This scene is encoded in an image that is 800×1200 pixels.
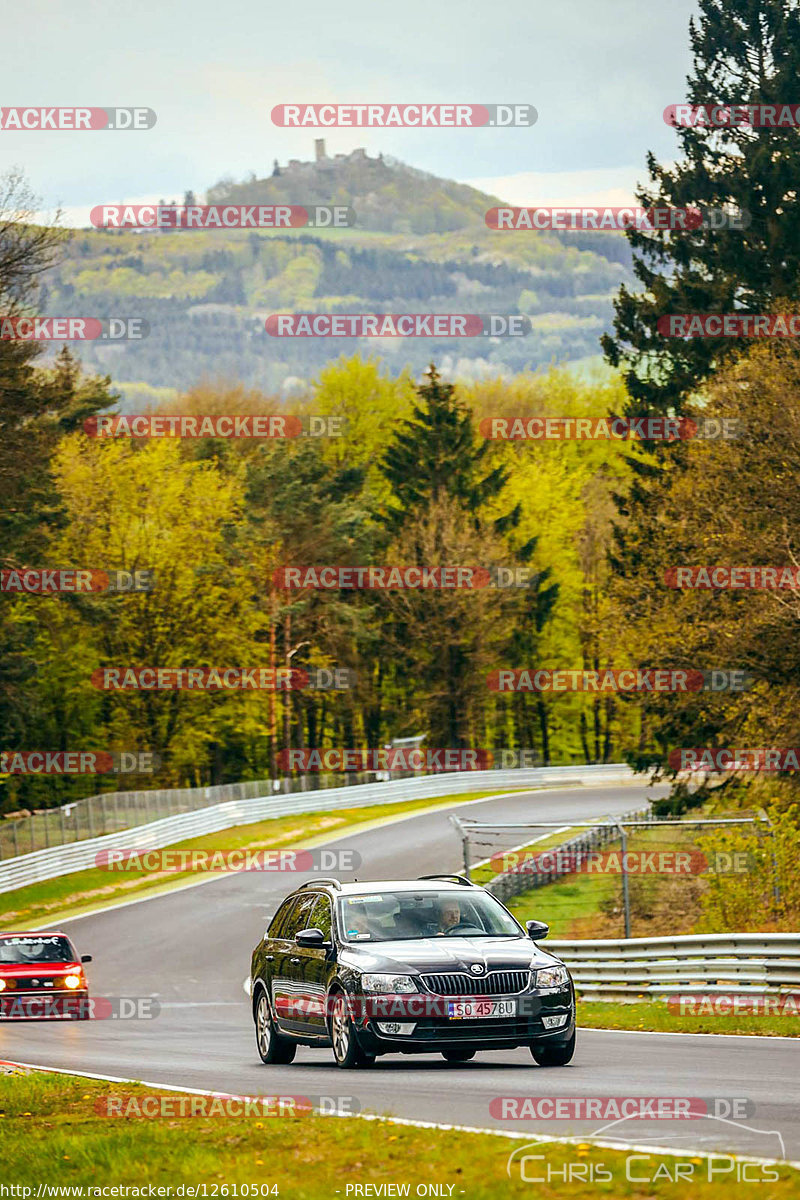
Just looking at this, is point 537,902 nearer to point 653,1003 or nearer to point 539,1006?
point 653,1003

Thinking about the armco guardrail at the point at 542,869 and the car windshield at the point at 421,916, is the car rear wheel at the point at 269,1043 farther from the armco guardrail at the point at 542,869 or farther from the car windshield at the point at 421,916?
the armco guardrail at the point at 542,869

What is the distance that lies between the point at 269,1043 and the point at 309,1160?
6.97 metres

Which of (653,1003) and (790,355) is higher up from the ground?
(790,355)

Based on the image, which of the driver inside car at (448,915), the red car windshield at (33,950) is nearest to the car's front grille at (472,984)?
the driver inside car at (448,915)

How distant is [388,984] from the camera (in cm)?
1345

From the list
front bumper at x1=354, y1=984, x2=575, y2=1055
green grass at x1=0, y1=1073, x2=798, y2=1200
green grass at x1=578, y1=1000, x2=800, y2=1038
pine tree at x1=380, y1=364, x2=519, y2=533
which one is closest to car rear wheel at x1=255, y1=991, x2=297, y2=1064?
front bumper at x1=354, y1=984, x2=575, y2=1055

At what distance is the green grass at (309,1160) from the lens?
7.68 m

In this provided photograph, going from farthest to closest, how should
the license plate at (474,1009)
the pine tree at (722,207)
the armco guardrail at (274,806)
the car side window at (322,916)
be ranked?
1. the armco guardrail at (274,806)
2. the pine tree at (722,207)
3. the car side window at (322,916)
4. the license plate at (474,1009)

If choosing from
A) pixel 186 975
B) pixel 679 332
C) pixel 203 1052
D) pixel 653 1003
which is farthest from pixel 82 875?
pixel 203 1052

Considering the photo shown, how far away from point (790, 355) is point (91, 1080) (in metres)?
26.2

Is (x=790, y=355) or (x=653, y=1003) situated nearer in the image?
(x=653, y=1003)

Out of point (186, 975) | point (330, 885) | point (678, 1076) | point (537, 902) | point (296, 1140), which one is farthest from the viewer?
point (537, 902)

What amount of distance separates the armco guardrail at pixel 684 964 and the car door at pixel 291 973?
5.97 m

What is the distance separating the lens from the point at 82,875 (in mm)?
49969
